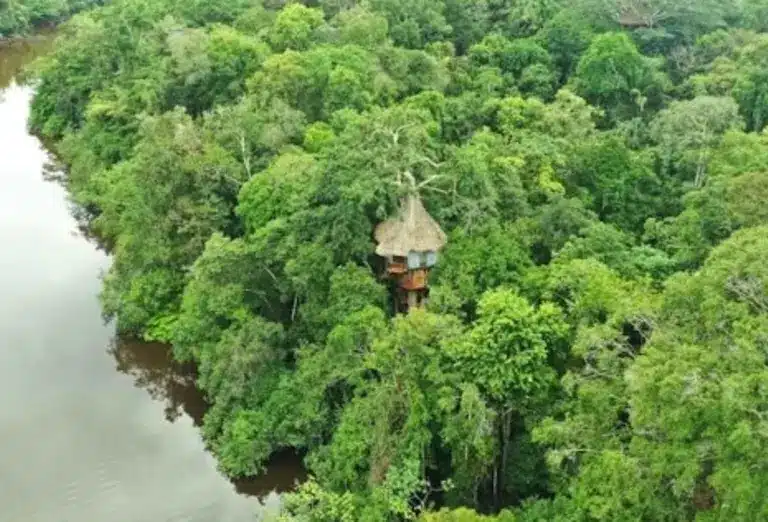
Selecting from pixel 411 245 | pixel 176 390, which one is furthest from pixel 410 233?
pixel 176 390

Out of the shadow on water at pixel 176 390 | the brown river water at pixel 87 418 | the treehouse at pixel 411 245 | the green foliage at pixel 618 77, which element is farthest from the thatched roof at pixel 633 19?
the shadow on water at pixel 176 390

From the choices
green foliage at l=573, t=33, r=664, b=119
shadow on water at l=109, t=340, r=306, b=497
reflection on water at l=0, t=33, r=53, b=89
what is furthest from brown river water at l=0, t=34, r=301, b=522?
reflection on water at l=0, t=33, r=53, b=89

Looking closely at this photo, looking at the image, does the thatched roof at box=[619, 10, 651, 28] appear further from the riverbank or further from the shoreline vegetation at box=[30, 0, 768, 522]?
the riverbank

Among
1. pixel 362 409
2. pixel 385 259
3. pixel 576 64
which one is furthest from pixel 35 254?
pixel 576 64

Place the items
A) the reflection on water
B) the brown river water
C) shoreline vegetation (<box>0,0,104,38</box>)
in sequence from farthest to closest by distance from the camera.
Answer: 1. shoreline vegetation (<box>0,0,104,38</box>)
2. the reflection on water
3. the brown river water

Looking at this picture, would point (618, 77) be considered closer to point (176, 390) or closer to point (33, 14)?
point (176, 390)

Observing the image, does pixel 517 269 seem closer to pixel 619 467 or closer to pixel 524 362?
pixel 524 362

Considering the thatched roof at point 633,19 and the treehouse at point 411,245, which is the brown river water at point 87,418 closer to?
the treehouse at point 411,245
